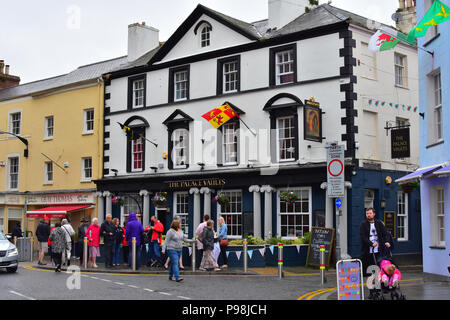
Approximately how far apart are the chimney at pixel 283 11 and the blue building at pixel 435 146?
9.13 meters

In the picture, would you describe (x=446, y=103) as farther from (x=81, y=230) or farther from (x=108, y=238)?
(x=81, y=230)

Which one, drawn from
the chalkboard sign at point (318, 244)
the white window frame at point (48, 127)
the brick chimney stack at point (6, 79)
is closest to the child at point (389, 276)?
the chalkboard sign at point (318, 244)

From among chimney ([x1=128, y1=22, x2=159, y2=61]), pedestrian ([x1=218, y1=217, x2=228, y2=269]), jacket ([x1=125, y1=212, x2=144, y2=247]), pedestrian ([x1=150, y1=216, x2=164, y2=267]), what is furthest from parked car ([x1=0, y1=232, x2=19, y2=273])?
chimney ([x1=128, y1=22, x2=159, y2=61])

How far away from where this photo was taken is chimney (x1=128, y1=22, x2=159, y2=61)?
3291 centimetres

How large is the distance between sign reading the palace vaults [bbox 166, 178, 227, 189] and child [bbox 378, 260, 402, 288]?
14690 mm

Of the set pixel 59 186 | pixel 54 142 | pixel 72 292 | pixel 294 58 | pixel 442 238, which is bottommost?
pixel 72 292

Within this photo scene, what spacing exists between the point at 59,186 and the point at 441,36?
23.3 metres

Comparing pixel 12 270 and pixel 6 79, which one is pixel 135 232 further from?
pixel 6 79

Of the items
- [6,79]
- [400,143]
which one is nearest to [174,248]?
[400,143]

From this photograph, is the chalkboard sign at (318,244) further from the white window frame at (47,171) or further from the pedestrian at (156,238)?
the white window frame at (47,171)

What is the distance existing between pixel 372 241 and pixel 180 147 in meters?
16.7

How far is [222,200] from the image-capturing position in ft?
84.5
